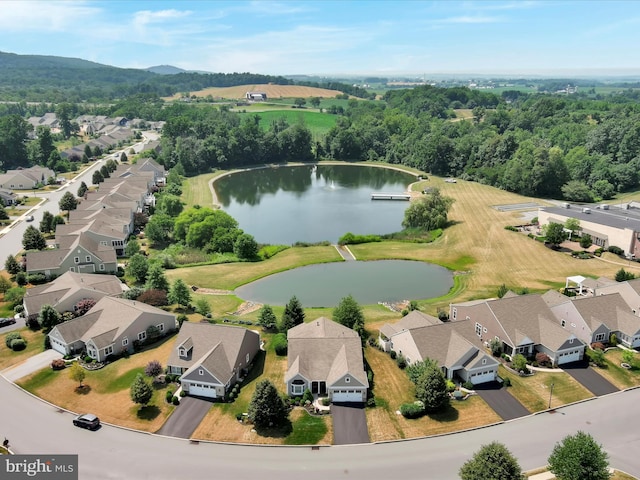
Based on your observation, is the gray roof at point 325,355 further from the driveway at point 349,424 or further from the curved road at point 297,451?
the curved road at point 297,451

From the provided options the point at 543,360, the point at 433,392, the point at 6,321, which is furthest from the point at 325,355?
the point at 6,321

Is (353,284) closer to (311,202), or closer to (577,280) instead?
(577,280)

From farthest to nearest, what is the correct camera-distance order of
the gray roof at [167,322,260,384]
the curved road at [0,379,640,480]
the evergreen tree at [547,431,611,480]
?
1. the gray roof at [167,322,260,384]
2. the curved road at [0,379,640,480]
3. the evergreen tree at [547,431,611,480]

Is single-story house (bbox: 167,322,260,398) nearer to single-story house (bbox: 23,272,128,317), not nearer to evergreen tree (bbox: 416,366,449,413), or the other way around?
evergreen tree (bbox: 416,366,449,413)

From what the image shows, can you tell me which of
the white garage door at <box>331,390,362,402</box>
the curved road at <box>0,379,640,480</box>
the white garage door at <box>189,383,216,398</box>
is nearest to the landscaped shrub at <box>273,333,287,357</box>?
the white garage door at <box>189,383,216,398</box>

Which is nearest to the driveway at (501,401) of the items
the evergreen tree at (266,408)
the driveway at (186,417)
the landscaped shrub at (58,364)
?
the evergreen tree at (266,408)
